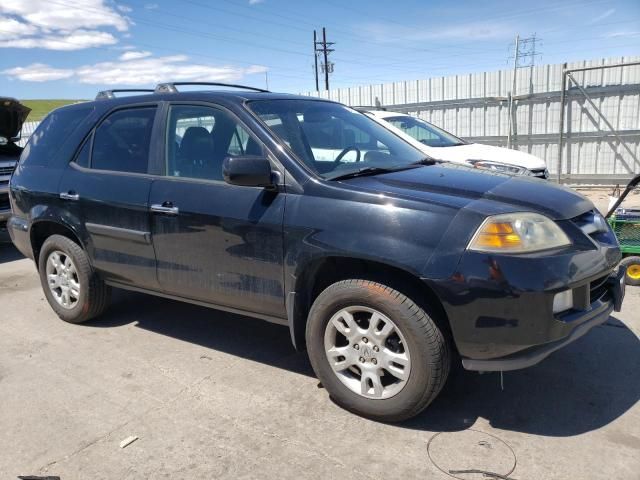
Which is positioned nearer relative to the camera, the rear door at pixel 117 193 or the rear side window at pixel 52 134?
the rear door at pixel 117 193

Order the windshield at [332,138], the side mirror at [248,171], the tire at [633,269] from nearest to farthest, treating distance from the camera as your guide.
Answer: the side mirror at [248,171] → the windshield at [332,138] → the tire at [633,269]

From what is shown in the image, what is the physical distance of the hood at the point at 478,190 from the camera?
2.89 metres

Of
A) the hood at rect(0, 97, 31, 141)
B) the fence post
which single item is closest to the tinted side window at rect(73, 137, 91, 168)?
the hood at rect(0, 97, 31, 141)

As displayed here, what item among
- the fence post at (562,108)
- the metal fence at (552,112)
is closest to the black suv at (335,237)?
the fence post at (562,108)

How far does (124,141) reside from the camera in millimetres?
4172

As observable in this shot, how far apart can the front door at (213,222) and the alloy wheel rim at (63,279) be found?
3.85ft

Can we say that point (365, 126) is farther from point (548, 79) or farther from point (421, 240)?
point (548, 79)

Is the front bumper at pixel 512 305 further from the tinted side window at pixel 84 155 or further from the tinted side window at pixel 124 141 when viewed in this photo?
the tinted side window at pixel 84 155

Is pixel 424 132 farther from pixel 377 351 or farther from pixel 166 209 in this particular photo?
pixel 377 351

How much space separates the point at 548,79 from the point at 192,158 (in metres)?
10.8

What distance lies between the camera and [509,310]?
263cm

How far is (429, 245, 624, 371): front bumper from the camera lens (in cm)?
261

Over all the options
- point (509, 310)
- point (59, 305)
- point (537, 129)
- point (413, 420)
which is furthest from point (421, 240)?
point (537, 129)

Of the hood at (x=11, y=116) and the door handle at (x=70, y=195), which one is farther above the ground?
the hood at (x=11, y=116)
